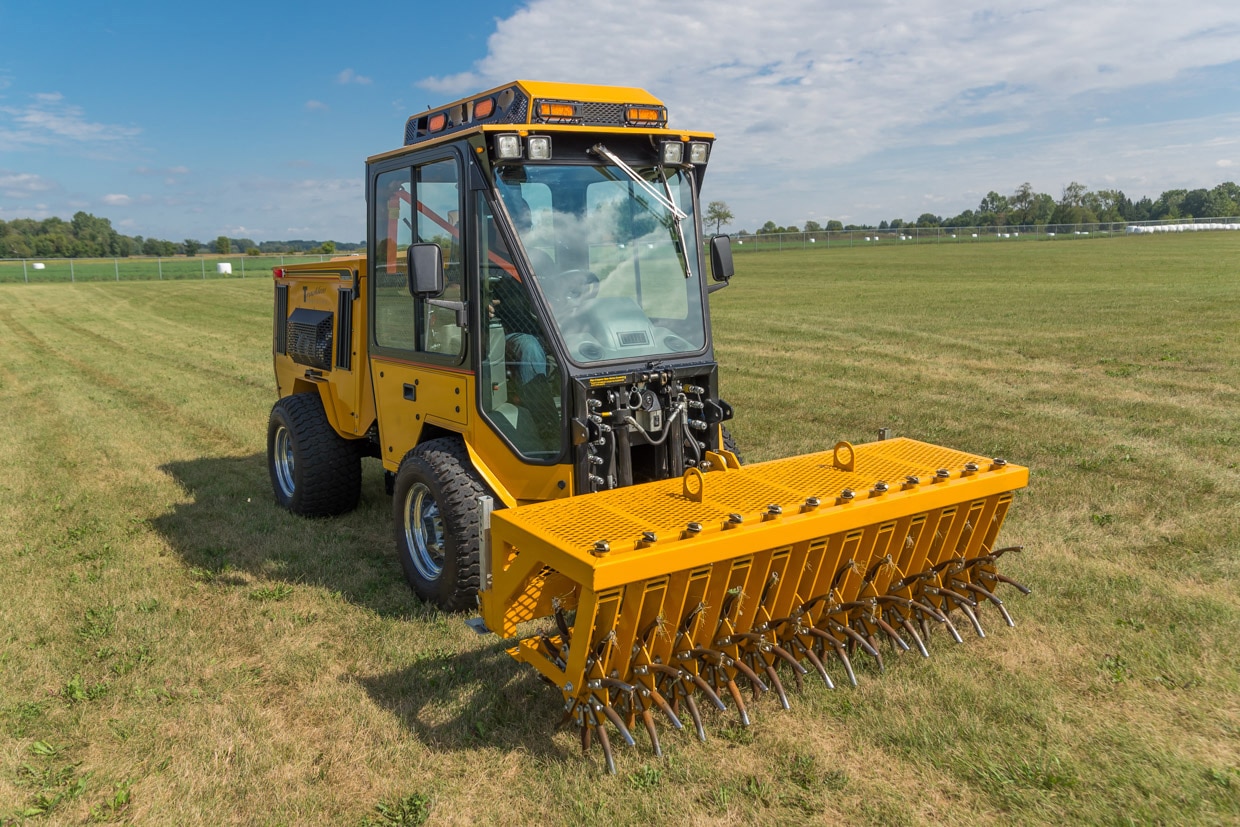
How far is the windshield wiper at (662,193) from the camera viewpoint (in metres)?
4.86

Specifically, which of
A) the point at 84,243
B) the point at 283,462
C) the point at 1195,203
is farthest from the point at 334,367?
the point at 1195,203

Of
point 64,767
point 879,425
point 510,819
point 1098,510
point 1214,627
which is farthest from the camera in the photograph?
point 879,425

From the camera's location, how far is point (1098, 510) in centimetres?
648

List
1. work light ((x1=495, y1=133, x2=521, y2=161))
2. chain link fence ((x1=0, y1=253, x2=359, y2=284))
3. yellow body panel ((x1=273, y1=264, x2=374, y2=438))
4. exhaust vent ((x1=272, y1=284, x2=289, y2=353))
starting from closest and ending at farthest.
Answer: work light ((x1=495, y1=133, x2=521, y2=161)) → yellow body panel ((x1=273, y1=264, x2=374, y2=438)) → exhaust vent ((x1=272, y1=284, x2=289, y2=353)) → chain link fence ((x1=0, y1=253, x2=359, y2=284))

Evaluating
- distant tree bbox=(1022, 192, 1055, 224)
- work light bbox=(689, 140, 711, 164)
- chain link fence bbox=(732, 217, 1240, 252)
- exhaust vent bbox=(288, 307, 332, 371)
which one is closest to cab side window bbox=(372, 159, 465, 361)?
exhaust vent bbox=(288, 307, 332, 371)

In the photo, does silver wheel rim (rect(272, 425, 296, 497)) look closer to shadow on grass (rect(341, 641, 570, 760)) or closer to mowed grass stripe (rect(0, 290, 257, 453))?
mowed grass stripe (rect(0, 290, 257, 453))

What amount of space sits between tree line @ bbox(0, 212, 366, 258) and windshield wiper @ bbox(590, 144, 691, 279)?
2458 inches

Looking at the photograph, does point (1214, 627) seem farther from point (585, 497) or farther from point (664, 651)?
point (585, 497)

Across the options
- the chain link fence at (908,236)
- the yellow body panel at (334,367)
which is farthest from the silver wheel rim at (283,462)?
the chain link fence at (908,236)

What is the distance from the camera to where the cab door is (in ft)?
16.3

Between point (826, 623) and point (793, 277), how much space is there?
101ft

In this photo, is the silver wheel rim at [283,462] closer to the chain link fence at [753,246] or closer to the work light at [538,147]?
the work light at [538,147]

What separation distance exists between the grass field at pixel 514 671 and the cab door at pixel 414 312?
1.02 meters

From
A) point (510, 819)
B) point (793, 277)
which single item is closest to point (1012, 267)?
point (793, 277)
